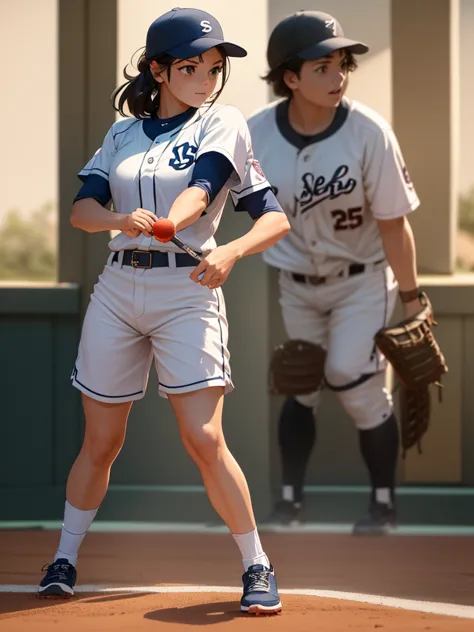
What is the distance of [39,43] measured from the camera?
6.04m

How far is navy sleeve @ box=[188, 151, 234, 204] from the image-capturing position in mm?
3965

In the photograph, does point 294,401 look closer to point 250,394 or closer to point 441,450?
point 250,394

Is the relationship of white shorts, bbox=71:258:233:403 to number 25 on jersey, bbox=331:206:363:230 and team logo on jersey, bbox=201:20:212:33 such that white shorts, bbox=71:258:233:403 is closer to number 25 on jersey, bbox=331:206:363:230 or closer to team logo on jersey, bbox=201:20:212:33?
team logo on jersey, bbox=201:20:212:33

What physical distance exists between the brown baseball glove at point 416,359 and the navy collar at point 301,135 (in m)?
0.77

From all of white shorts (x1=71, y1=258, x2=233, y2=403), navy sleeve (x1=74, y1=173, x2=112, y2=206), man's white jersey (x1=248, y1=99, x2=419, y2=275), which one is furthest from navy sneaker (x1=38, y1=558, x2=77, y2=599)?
man's white jersey (x1=248, y1=99, x2=419, y2=275)

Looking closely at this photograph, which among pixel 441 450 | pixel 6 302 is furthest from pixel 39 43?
pixel 441 450

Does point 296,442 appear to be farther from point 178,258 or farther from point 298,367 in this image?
point 178,258

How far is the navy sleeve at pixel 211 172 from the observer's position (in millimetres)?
3965

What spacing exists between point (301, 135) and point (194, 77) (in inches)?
59.0

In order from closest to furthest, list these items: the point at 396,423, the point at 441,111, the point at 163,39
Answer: the point at 163,39
the point at 396,423
the point at 441,111

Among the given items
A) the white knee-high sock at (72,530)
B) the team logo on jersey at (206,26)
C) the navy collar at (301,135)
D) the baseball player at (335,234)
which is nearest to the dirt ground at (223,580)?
the white knee-high sock at (72,530)

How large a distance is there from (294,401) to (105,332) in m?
1.74

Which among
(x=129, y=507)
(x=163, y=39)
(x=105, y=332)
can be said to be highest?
(x=163, y=39)

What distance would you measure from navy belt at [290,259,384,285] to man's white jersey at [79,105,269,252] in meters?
1.42
